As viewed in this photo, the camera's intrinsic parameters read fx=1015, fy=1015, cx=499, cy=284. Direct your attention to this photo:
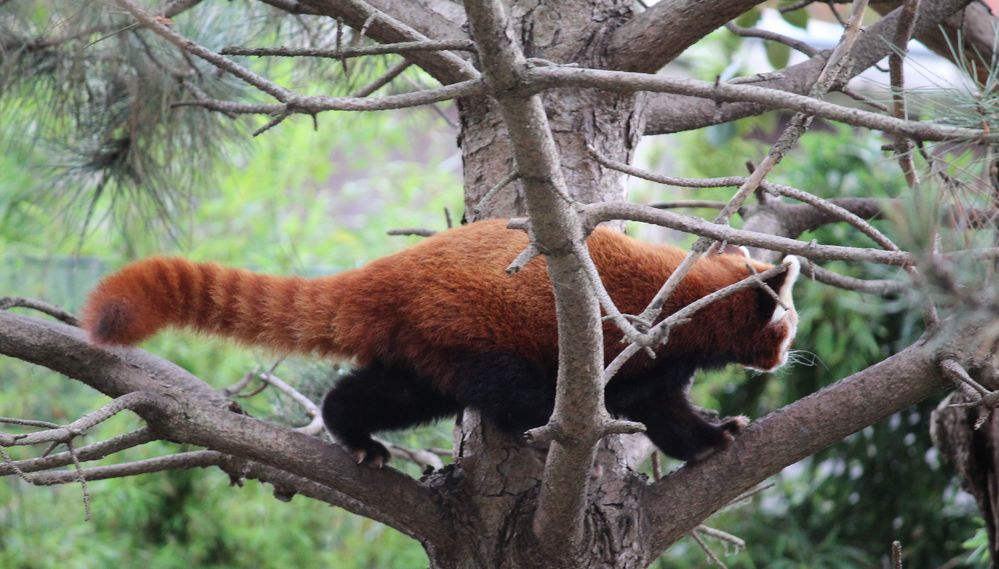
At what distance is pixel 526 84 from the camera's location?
3.67 ft

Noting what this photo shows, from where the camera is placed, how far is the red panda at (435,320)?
Result: 183cm

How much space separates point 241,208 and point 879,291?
12.9 ft

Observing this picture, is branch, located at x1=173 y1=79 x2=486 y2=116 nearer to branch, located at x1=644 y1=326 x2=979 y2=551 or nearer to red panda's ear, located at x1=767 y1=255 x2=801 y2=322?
branch, located at x1=644 y1=326 x2=979 y2=551

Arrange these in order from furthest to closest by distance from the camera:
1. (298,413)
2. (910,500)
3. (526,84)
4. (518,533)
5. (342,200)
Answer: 1. (342,200)
2. (910,500)
3. (298,413)
4. (518,533)
5. (526,84)

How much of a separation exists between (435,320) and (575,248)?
2.17 ft

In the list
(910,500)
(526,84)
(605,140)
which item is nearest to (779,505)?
(910,500)

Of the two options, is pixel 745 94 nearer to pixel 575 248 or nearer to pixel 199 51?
pixel 575 248

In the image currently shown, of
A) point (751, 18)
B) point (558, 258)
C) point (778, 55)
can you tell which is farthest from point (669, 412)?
point (778, 55)

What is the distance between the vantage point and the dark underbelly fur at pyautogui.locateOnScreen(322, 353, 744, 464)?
1844mm

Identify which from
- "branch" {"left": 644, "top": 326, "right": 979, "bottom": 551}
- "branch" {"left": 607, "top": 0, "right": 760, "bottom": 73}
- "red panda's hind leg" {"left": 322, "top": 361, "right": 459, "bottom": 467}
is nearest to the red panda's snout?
"branch" {"left": 644, "top": 326, "right": 979, "bottom": 551}

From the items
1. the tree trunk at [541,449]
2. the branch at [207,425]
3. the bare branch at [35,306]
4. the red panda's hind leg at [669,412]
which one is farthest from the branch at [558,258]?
the bare branch at [35,306]

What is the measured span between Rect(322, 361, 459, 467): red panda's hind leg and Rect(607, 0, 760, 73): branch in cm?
73

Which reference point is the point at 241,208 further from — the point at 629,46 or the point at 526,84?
the point at 526,84

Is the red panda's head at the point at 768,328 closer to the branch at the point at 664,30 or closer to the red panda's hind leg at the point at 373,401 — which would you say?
the branch at the point at 664,30
